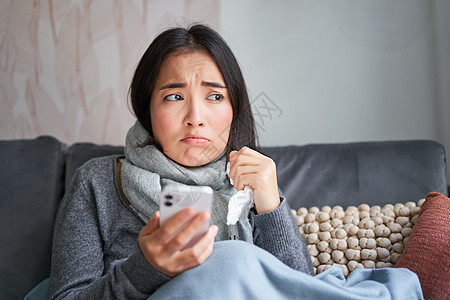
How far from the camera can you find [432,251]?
3.26ft

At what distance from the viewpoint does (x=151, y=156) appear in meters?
1.17

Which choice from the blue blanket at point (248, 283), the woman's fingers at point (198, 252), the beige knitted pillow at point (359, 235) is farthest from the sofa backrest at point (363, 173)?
the woman's fingers at point (198, 252)

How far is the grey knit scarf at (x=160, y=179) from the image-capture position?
1.11m

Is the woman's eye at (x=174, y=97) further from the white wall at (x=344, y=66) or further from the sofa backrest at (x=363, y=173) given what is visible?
the white wall at (x=344, y=66)

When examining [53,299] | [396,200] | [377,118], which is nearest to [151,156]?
[53,299]

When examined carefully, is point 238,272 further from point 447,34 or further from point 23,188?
point 447,34

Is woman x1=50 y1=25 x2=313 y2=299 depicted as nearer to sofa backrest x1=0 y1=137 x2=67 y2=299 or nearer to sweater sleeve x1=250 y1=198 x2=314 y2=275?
sweater sleeve x1=250 y1=198 x2=314 y2=275

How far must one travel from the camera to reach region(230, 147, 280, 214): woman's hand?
1034 mm

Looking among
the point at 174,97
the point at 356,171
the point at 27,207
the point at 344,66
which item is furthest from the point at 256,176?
the point at 344,66

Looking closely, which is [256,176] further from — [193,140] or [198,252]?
[198,252]

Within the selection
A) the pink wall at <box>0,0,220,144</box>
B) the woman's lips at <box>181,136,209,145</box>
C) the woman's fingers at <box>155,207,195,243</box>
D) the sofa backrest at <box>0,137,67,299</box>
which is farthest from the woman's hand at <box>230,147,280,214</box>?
the pink wall at <box>0,0,220,144</box>

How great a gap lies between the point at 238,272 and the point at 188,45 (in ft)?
2.12

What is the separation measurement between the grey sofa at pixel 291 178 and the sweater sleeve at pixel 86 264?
284mm

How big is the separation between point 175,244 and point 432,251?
1.93 feet
